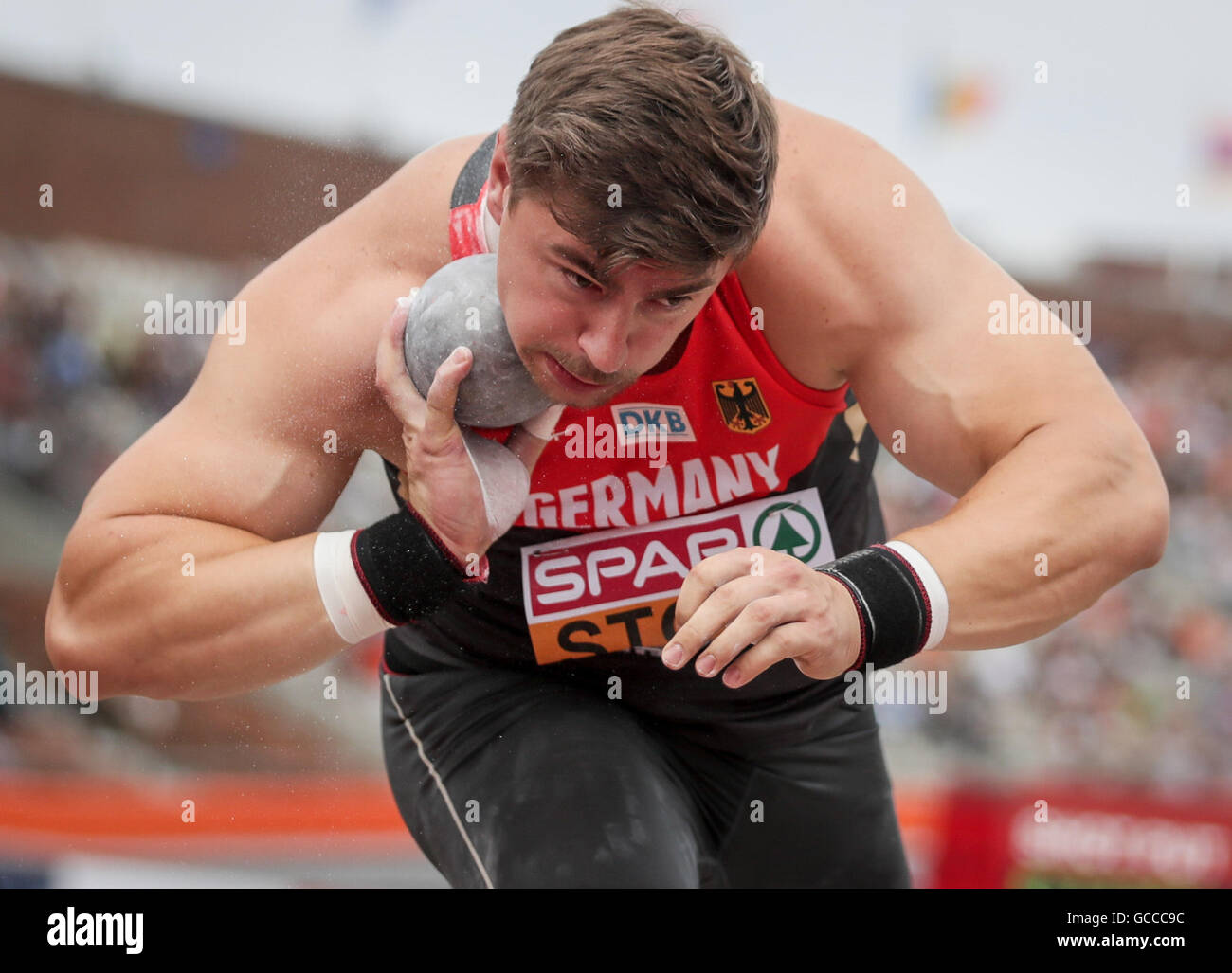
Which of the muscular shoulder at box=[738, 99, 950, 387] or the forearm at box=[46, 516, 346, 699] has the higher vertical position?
the muscular shoulder at box=[738, 99, 950, 387]

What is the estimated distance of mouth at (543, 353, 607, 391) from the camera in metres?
2.22

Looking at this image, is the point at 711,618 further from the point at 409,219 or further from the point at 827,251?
the point at 409,219

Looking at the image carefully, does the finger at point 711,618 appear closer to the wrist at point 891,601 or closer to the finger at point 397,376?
the wrist at point 891,601

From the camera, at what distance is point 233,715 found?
8.68m

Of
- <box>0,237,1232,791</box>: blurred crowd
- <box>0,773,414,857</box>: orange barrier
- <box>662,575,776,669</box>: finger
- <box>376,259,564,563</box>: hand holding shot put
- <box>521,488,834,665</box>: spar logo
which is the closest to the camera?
<box>662,575,776,669</box>: finger

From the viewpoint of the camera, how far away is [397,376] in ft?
7.44

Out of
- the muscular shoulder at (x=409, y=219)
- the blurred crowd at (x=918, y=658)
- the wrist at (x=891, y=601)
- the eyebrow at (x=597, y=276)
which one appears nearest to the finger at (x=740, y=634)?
the wrist at (x=891, y=601)

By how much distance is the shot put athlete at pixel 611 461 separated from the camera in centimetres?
215

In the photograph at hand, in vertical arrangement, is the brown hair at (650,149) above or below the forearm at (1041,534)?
above

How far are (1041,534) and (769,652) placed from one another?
0.73m

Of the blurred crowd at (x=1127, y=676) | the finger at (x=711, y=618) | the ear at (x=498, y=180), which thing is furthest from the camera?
the blurred crowd at (x=1127, y=676)

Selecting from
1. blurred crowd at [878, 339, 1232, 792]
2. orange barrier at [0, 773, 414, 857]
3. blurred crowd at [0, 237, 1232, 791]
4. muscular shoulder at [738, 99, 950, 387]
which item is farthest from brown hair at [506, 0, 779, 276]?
blurred crowd at [878, 339, 1232, 792]

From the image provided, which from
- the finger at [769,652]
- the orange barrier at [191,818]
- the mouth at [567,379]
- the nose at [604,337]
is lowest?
the orange barrier at [191,818]

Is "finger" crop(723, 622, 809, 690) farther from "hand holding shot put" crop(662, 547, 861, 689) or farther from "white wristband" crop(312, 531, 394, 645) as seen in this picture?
"white wristband" crop(312, 531, 394, 645)
